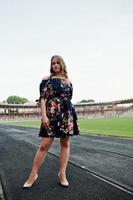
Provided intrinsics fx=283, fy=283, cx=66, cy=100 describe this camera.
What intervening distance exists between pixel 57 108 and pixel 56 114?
10 centimetres

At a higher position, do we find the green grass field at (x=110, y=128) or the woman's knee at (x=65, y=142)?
the woman's knee at (x=65, y=142)

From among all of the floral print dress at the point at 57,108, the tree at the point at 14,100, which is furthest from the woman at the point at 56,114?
the tree at the point at 14,100

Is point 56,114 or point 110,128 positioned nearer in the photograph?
point 56,114

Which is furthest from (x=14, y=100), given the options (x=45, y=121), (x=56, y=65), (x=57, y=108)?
(x=45, y=121)

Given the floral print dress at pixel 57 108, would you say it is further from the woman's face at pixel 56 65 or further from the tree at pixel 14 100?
the tree at pixel 14 100

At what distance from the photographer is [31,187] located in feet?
14.8

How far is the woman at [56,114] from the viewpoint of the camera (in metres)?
4.53

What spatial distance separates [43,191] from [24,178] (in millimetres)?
990

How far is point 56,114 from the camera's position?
180 inches

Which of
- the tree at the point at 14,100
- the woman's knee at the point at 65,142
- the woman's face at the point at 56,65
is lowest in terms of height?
the woman's knee at the point at 65,142

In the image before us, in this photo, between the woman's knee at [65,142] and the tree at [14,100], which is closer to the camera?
the woman's knee at [65,142]

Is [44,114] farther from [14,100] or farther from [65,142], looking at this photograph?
[14,100]

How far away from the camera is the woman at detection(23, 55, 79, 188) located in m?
4.53

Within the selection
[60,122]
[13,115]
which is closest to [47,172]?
[60,122]
